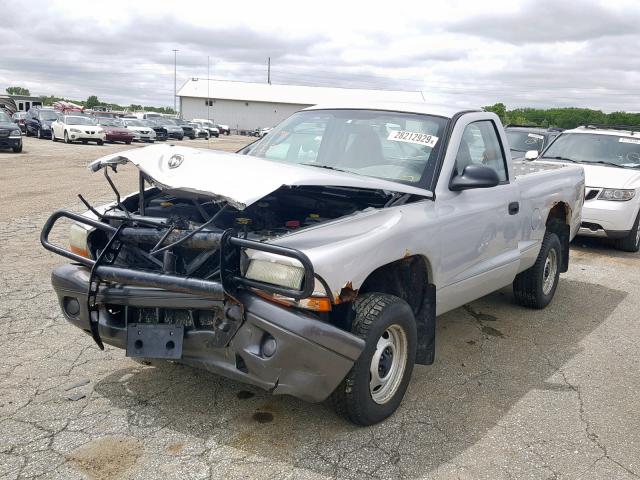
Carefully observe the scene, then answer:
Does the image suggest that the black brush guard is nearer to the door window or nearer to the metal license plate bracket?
the metal license plate bracket

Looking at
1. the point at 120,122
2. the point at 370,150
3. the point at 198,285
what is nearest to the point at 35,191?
the point at 370,150

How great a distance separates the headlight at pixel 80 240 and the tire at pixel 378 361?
1.67 metres

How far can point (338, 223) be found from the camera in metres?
3.45

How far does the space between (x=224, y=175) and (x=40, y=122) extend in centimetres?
3216

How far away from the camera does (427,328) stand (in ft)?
12.8

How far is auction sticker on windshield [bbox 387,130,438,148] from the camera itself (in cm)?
434

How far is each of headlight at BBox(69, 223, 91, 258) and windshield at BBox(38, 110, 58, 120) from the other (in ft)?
103

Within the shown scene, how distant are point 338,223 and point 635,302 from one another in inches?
185

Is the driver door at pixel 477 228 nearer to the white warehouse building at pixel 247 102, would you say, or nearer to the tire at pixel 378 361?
the tire at pixel 378 361

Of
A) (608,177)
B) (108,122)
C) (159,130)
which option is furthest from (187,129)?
(608,177)

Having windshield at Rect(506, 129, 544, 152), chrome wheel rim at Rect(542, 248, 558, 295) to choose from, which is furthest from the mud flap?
windshield at Rect(506, 129, 544, 152)

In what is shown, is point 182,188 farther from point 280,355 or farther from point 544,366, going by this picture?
point 544,366

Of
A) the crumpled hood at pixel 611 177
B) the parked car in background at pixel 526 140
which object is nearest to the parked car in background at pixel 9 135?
the parked car in background at pixel 526 140

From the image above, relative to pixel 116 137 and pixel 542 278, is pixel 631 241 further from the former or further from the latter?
pixel 116 137
